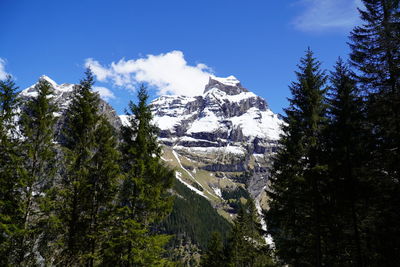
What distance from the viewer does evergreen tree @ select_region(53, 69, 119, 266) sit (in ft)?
50.5

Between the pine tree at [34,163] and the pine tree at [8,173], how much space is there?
328 millimetres

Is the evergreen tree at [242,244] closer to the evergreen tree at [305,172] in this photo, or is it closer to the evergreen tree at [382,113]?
the evergreen tree at [305,172]

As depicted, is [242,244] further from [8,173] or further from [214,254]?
[8,173]

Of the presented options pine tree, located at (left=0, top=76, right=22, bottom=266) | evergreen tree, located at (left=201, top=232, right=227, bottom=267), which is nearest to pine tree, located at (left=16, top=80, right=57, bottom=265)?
pine tree, located at (left=0, top=76, right=22, bottom=266)

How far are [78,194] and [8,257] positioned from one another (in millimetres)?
4254

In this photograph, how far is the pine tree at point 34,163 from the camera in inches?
539

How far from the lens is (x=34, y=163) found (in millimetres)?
14867

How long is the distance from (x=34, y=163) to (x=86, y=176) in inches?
111

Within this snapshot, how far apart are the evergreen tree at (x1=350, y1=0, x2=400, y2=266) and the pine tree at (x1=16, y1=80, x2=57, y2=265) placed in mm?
16503

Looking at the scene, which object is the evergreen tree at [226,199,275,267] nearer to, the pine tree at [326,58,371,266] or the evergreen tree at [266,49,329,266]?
the evergreen tree at [266,49,329,266]

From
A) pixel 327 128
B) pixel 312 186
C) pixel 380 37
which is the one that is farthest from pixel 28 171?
pixel 380 37

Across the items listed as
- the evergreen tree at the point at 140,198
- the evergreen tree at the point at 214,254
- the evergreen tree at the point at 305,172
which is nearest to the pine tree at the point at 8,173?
the evergreen tree at the point at 140,198

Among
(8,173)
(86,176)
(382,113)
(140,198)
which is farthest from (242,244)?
(8,173)

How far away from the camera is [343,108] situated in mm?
15672
